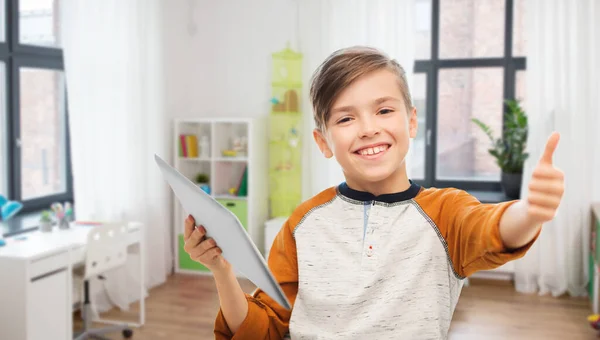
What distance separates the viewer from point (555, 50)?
4.50 metres

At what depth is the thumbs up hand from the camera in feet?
2.51

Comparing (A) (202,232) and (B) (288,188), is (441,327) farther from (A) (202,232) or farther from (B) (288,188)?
(B) (288,188)

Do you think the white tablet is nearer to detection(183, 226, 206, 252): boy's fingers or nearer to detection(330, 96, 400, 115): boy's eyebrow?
detection(183, 226, 206, 252): boy's fingers

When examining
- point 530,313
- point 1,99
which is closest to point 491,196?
point 530,313

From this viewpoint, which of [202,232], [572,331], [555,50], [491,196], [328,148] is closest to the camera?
[202,232]

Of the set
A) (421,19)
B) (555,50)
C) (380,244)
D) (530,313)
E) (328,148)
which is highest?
(421,19)

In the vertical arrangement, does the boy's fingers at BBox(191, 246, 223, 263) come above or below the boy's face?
below

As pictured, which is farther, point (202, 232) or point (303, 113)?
point (303, 113)

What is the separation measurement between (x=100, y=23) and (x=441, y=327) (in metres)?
3.78

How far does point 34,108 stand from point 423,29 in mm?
3191

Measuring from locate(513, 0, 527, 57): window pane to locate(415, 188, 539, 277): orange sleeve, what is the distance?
4319 millimetres

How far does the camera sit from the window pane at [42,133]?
13.5 ft

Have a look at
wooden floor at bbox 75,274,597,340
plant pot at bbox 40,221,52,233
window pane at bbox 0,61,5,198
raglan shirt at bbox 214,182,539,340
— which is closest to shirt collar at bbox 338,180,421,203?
raglan shirt at bbox 214,182,539,340

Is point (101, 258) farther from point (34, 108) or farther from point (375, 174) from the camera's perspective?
point (375, 174)
